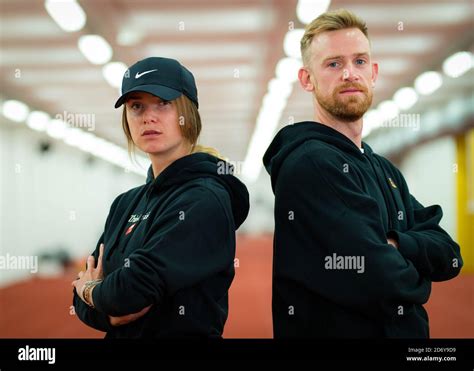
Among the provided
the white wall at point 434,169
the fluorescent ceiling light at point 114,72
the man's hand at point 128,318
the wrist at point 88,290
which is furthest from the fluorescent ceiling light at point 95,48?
the man's hand at point 128,318

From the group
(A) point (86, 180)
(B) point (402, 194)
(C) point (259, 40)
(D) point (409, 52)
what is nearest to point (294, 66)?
(C) point (259, 40)

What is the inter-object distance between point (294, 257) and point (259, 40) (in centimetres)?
346

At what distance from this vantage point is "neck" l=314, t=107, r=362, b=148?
75.2 inches

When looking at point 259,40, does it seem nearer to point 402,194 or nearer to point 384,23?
point 384,23

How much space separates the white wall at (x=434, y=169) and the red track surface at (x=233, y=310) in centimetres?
73

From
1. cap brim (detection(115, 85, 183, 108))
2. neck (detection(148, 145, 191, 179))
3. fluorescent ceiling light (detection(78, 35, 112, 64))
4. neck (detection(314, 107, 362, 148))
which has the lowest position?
neck (detection(148, 145, 191, 179))

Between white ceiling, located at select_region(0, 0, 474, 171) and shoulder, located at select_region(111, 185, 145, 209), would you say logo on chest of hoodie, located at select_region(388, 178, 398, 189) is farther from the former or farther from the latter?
white ceiling, located at select_region(0, 0, 474, 171)

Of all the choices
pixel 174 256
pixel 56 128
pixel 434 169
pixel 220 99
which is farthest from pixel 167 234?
pixel 56 128

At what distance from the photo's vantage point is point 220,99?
6.16 m

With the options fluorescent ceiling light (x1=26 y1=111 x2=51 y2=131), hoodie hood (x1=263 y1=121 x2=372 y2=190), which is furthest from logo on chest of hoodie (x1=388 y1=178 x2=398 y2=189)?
fluorescent ceiling light (x1=26 y1=111 x2=51 y2=131)

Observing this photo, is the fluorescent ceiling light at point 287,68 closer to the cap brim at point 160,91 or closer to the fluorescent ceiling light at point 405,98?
the fluorescent ceiling light at point 405,98

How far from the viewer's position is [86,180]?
8.12 meters

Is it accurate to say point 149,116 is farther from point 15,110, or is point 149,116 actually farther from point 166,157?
point 15,110

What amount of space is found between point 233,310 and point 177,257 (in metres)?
4.02
